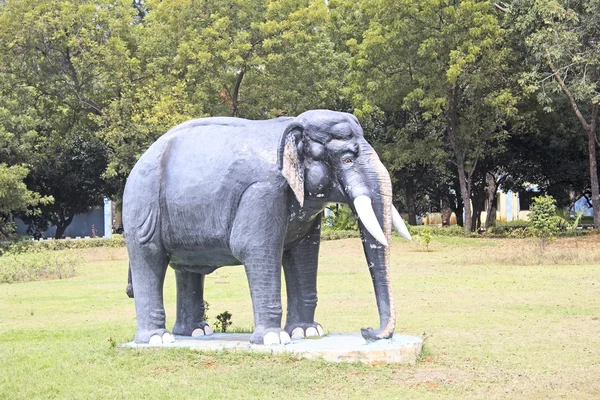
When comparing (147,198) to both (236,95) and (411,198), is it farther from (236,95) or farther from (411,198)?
(411,198)

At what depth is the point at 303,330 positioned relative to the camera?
9.58 metres

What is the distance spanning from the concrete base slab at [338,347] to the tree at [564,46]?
21116mm

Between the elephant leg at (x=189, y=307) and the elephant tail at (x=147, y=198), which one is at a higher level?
the elephant tail at (x=147, y=198)

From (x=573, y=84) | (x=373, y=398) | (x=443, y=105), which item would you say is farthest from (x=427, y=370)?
(x=443, y=105)

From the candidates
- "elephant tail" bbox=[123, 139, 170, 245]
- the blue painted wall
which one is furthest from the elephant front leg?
the blue painted wall

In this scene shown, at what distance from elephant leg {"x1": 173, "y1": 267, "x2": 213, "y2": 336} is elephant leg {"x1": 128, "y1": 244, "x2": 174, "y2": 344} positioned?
471 millimetres

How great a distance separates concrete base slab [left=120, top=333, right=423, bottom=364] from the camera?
8.45 meters

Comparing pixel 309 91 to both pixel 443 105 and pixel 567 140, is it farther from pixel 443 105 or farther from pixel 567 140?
pixel 567 140

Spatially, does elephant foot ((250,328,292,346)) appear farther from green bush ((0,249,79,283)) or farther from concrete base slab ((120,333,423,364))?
green bush ((0,249,79,283))

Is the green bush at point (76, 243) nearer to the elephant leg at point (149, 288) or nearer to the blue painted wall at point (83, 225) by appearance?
the blue painted wall at point (83, 225)

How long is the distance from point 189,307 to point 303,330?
4.31 ft

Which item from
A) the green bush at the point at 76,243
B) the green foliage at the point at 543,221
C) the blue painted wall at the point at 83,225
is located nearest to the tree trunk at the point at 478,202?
the green bush at the point at 76,243

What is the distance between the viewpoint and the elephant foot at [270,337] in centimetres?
881

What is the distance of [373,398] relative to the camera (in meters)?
7.54
